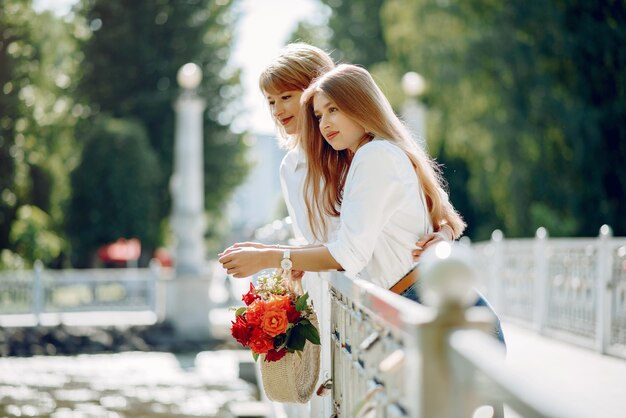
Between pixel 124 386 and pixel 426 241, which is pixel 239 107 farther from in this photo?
pixel 426 241

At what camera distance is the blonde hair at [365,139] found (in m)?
3.16

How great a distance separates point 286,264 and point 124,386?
9739 mm

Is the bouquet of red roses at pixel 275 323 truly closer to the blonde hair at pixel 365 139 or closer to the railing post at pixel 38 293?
the blonde hair at pixel 365 139

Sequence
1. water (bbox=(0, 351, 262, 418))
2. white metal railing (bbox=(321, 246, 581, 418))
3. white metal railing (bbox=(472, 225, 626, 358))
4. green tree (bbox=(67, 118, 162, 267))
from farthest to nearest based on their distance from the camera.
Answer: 1. green tree (bbox=(67, 118, 162, 267))
2. water (bbox=(0, 351, 262, 418))
3. white metal railing (bbox=(472, 225, 626, 358))
4. white metal railing (bbox=(321, 246, 581, 418))

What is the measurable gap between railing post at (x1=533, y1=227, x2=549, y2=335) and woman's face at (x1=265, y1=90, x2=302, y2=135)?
758cm

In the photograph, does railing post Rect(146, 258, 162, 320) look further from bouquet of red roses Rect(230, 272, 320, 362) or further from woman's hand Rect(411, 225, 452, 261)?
woman's hand Rect(411, 225, 452, 261)

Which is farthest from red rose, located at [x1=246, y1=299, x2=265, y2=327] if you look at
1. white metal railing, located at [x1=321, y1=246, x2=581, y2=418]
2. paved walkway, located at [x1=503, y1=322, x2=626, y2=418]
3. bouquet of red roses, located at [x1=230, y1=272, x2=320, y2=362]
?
paved walkway, located at [x1=503, y1=322, x2=626, y2=418]

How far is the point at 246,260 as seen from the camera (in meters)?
3.18

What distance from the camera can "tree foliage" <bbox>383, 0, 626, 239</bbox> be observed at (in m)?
19.4

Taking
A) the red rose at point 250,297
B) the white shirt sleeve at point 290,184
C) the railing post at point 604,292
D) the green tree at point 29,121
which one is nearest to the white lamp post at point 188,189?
the green tree at point 29,121

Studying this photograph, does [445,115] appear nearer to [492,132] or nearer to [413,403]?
[492,132]

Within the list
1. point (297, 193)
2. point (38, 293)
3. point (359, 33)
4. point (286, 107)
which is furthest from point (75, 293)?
point (359, 33)

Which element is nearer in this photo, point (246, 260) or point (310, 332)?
point (246, 260)

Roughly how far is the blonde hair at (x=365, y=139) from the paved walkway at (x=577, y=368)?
205cm
